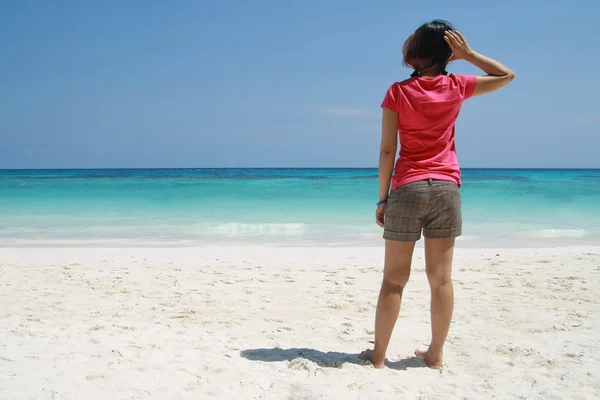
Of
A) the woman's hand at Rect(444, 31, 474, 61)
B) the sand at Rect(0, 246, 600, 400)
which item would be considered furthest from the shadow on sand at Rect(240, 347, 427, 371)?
the woman's hand at Rect(444, 31, 474, 61)

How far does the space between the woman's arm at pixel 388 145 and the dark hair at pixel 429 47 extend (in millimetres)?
258

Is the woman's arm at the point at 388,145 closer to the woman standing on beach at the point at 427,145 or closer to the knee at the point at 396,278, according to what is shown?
the woman standing on beach at the point at 427,145

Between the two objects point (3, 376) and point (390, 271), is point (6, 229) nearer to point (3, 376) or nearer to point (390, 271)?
point (3, 376)

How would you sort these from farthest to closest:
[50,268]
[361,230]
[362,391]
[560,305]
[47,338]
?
[361,230]
[50,268]
[560,305]
[47,338]
[362,391]

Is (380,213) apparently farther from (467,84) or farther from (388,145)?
(467,84)

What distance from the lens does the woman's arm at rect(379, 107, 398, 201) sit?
7.78ft

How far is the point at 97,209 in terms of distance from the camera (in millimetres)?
14664

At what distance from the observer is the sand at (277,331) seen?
7.63 ft

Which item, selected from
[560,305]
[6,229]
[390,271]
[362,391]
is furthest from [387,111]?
[6,229]

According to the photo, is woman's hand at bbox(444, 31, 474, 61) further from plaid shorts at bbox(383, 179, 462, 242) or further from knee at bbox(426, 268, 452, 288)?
knee at bbox(426, 268, 452, 288)

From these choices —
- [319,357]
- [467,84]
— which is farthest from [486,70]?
[319,357]

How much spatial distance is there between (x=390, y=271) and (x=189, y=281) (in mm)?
2856

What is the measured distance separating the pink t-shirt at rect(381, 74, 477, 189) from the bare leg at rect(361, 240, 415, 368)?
1.07 ft

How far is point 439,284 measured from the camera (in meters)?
2.49
